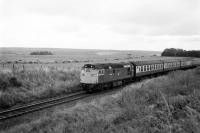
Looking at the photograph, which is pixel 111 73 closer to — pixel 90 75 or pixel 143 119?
pixel 90 75

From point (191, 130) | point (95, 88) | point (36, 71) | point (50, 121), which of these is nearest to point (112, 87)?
point (95, 88)

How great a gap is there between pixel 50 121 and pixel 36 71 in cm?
1409

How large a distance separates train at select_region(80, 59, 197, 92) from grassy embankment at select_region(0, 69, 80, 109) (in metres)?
2.34

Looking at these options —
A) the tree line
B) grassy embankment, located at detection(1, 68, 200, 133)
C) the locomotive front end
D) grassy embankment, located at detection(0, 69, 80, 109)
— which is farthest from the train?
the tree line

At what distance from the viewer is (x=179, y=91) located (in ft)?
39.7

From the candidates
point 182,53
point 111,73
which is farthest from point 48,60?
point 182,53

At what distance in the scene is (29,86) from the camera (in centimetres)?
2097

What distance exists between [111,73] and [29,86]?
29.8ft

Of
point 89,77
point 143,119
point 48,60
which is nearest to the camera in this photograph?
point 143,119

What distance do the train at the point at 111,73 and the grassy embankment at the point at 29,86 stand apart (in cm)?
234

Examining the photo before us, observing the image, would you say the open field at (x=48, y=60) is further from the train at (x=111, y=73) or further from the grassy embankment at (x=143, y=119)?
the grassy embankment at (x=143, y=119)

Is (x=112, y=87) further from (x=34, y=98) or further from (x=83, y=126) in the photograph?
(x=83, y=126)

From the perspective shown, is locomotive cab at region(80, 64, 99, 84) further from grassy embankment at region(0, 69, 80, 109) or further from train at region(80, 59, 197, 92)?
grassy embankment at region(0, 69, 80, 109)

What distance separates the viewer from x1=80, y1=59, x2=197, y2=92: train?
2203cm
